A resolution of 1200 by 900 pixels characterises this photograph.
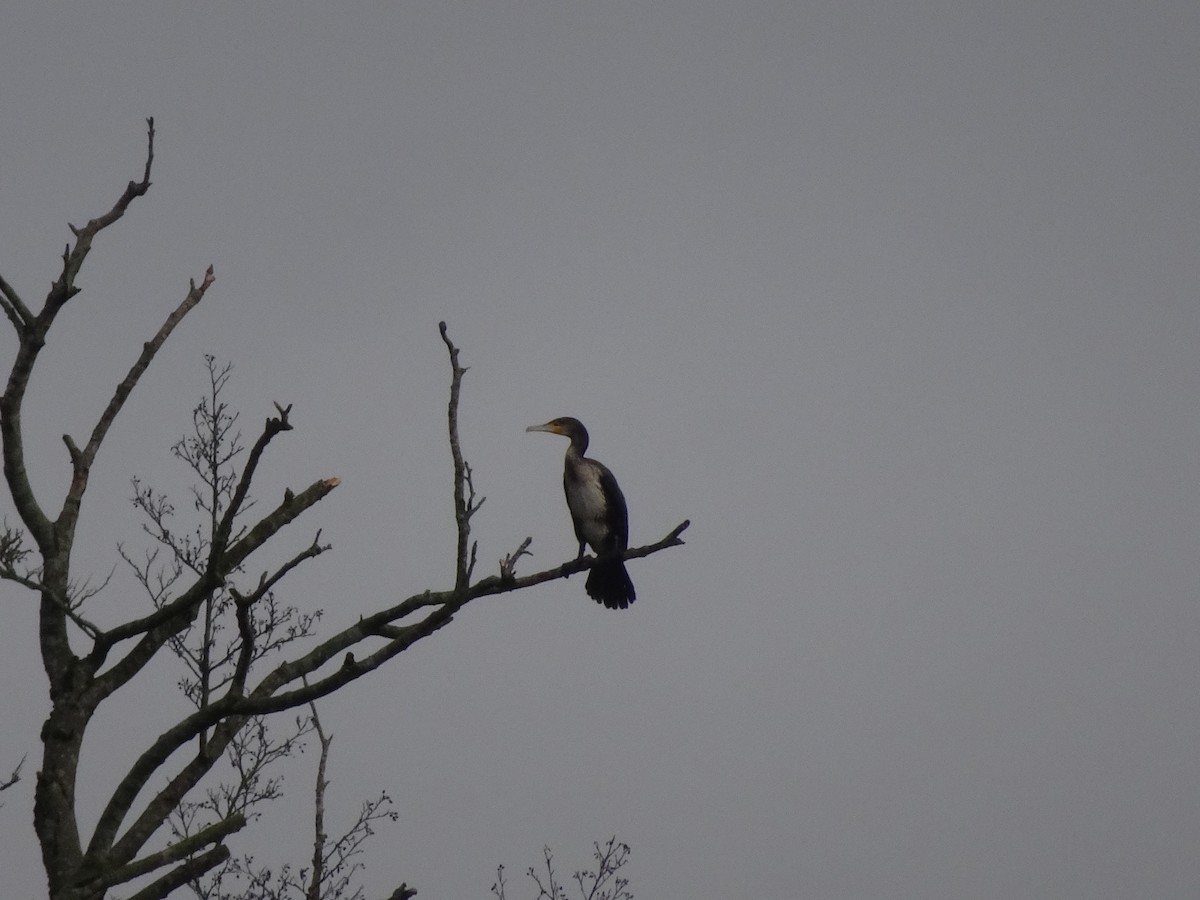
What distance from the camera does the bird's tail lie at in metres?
9.52

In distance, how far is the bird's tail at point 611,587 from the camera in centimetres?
952

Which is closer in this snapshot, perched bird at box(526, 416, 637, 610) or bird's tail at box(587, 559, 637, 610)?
bird's tail at box(587, 559, 637, 610)

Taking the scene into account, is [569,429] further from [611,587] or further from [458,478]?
[458,478]

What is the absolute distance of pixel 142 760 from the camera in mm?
3895

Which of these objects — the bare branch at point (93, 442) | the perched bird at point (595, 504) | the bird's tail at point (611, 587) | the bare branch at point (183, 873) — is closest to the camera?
the bare branch at point (183, 873)

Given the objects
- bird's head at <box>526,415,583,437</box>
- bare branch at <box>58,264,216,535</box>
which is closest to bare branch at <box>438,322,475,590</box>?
bare branch at <box>58,264,216,535</box>

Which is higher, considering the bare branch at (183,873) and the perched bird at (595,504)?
the perched bird at (595,504)

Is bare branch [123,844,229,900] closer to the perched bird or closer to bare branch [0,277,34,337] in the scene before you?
bare branch [0,277,34,337]

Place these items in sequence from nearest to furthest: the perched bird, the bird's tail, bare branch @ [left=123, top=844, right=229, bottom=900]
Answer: bare branch @ [left=123, top=844, right=229, bottom=900] → the bird's tail → the perched bird

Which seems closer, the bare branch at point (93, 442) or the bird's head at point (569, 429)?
the bare branch at point (93, 442)

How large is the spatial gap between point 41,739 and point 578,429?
7033mm

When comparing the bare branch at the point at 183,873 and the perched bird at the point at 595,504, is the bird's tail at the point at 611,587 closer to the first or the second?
the perched bird at the point at 595,504

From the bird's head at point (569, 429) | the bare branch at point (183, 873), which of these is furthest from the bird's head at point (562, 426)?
the bare branch at point (183, 873)

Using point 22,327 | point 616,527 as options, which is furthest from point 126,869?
point 616,527
